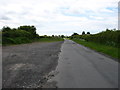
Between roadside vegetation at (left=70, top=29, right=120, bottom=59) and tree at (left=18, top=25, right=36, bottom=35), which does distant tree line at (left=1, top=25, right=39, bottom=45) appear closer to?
tree at (left=18, top=25, right=36, bottom=35)

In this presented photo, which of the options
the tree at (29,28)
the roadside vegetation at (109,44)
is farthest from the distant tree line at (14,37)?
the roadside vegetation at (109,44)

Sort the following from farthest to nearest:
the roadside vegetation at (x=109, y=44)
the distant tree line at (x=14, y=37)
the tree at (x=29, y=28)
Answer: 1. the tree at (x=29, y=28)
2. the distant tree line at (x=14, y=37)
3. the roadside vegetation at (x=109, y=44)

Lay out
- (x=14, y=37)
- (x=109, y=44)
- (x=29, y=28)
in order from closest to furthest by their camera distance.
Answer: (x=109, y=44) < (x=14, y=37) < (x=29, y=28)

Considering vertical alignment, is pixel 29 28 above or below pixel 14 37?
above

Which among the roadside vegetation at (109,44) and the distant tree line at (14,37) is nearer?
the roadside vegetation at (109,44)

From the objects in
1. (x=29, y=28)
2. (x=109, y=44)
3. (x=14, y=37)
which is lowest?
(x=109, y=44)

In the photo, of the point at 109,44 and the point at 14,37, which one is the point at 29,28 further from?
the point at 109,44

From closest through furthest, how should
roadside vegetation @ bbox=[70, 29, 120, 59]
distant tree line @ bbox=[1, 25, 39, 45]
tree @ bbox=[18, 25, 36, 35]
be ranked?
roadside vegetation @ bbox=[70, 29, 120, 59]
distant tree line @ bbox=[1, 25, 39, 45]
tree @ bbox=[18, 25, 36, 35]

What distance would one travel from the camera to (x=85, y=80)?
248 inches

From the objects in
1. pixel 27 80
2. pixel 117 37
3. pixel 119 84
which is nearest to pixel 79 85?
pixel 119 84

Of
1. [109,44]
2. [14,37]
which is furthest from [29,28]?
[109,44]

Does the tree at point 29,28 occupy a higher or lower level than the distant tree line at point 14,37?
higher

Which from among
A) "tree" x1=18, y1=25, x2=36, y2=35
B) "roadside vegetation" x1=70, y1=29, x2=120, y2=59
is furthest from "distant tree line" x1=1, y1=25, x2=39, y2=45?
"roadside vegetation" x1=70, y1=29, x2=120, y2=59

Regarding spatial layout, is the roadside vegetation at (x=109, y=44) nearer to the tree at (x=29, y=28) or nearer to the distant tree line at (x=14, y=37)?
the distant tree line at (x=14, y=37)
